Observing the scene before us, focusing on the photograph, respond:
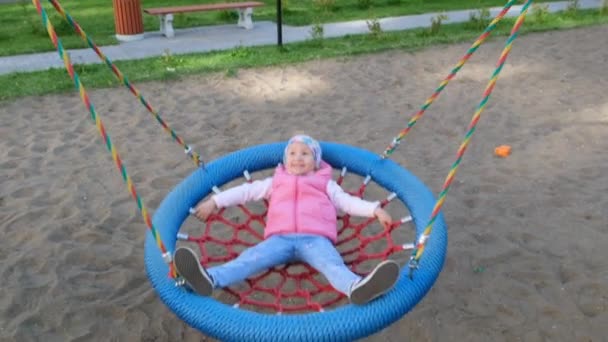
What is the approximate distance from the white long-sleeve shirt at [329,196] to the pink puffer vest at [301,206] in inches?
1.2

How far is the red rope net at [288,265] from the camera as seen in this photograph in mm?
2109

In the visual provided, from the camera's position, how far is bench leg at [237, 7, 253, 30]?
8023 millimetres

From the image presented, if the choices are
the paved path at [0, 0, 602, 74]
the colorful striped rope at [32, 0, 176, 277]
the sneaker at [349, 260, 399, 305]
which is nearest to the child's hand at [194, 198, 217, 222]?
the colorful striped rope at [32, 0, 176, 277]

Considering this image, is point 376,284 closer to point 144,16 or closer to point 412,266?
point 412,266

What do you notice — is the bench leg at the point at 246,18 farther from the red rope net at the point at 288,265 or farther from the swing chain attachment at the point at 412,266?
the swing chain attachment at the point at 412,266

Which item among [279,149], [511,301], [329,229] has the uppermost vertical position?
[279,149]

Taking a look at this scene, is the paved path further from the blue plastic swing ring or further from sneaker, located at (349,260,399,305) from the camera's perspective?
sneaker, located at (349,260,399,305)

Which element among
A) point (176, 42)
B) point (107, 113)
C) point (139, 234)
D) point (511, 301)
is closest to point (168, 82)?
point (107, 113)

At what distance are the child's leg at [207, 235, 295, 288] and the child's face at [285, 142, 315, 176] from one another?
1.22 ft

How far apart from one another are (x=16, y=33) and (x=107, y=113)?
160 inches

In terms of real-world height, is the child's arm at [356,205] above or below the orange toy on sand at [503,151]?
above

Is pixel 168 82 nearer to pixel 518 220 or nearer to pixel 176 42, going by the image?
pixel 176 42

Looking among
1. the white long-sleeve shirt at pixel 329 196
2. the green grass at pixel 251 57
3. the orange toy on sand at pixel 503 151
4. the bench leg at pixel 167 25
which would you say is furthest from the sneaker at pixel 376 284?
the bench leg at pixel 167 25

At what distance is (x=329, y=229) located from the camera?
2.33 meters
